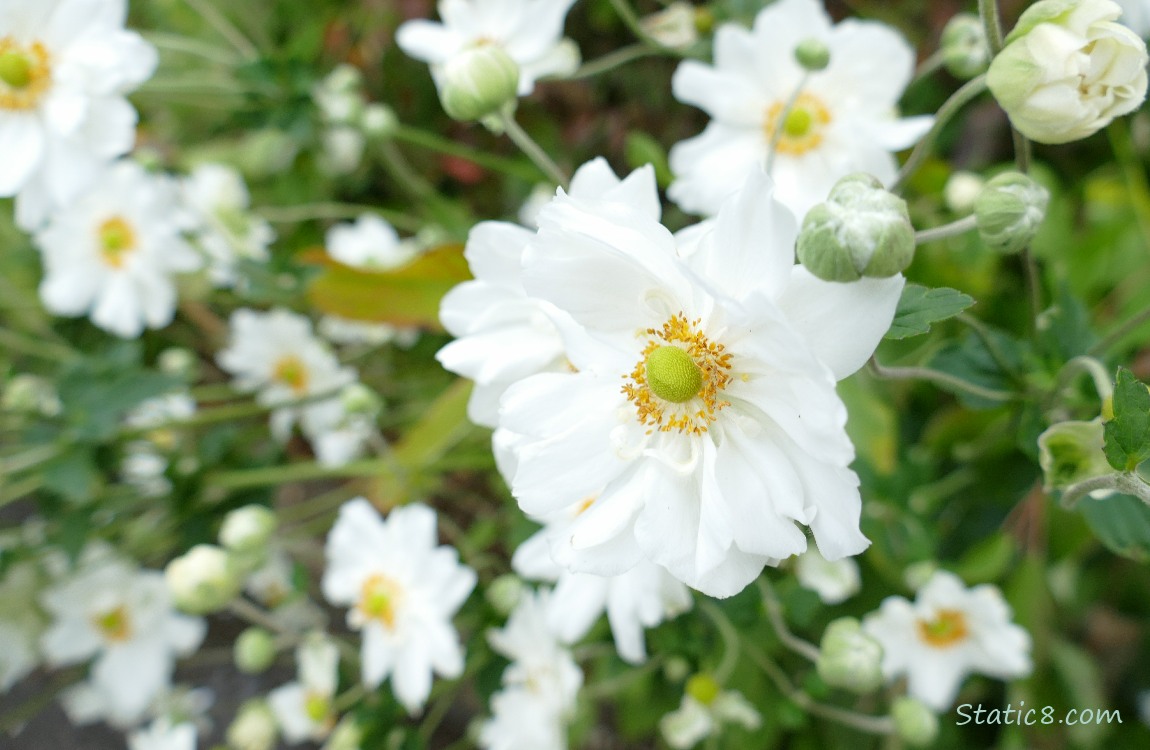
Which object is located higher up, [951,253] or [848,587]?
[951,253]

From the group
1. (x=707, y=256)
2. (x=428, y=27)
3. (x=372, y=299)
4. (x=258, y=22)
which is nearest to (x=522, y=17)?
(x=428, y=27)

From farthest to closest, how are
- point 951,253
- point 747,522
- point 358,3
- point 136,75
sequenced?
point 358,3 < point 951,253 < point 136,75 < point 747,522

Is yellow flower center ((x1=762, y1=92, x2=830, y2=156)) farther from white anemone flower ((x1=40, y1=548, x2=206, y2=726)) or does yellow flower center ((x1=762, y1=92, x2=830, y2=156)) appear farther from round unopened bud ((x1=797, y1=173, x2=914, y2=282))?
white anemone flower ((x1=40, y1=548, x2=206, y2=726))

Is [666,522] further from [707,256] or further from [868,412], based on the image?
[868,412]

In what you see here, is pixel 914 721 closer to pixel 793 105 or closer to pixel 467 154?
pixel 793 105

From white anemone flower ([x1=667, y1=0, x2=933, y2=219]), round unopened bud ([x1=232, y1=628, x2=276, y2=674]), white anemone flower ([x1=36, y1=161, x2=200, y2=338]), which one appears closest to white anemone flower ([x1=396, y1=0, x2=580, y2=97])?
white anemone flower ([x1=667, y1=0, x2=933, y2=219])

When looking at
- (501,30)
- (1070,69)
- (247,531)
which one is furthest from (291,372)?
(1070,69)

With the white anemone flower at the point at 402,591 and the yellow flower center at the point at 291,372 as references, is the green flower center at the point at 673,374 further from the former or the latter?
the yellow flower center at the point at 291,372
